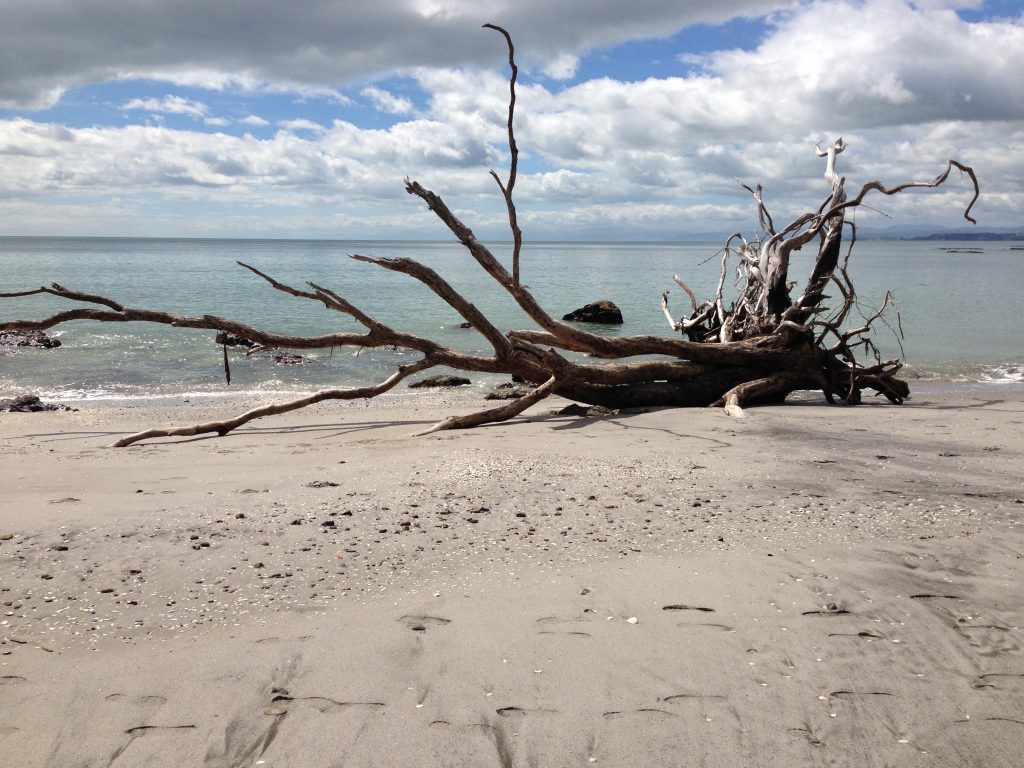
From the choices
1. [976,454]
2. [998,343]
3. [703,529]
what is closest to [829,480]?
[703,529]

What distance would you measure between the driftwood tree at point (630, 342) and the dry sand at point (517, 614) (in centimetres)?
323

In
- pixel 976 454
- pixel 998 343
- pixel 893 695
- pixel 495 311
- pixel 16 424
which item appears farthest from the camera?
pixel 495 311

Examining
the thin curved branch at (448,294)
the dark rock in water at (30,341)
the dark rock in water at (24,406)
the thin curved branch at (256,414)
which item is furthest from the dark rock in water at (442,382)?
the dark rock in water at (30,341)

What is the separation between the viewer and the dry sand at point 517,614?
2.60 meters

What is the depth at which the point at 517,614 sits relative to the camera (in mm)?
3369

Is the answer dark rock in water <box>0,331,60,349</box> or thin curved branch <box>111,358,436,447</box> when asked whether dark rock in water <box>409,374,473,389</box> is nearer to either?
thin curved branch <box>111,358,436,447</box>

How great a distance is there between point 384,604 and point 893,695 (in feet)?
6.99

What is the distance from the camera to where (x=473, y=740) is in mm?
2570

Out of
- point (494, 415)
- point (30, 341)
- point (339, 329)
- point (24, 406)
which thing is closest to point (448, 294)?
point (494, 415)

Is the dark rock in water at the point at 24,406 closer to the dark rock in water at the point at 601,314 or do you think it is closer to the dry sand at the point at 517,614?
the dry sand at the point at 517,614

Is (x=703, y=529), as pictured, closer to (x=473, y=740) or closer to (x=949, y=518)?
(x=949, y=518)

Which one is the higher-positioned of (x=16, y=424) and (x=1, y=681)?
(x=1, y=681)

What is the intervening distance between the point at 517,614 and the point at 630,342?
7099mm

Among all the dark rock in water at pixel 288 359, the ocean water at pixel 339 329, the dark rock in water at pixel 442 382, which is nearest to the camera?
the dark rock in water at pixel 442 382
